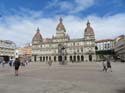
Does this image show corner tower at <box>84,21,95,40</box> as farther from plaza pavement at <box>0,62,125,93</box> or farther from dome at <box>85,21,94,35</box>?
plaza pavement at <box>0,62,125,93</box>

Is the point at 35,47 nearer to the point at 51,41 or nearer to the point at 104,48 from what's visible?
the point at 51,41

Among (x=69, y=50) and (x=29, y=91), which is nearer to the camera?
(x=29, y=91)

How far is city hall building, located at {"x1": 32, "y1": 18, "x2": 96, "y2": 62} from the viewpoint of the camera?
124 meters

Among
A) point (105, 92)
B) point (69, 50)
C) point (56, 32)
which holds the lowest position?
point (105, 92)

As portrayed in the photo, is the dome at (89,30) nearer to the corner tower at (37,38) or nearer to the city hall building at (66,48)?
the city hall building at (66,48)

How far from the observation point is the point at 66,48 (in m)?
128

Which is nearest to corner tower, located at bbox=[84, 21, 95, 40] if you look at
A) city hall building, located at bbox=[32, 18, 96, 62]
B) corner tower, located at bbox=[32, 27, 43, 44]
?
city hall building, located at bbox=[32, 18, 96, 62]

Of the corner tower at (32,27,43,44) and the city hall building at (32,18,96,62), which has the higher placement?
the corner tower at (32,27,43,44)

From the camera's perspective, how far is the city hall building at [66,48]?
405ft

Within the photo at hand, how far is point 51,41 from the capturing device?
131625mm

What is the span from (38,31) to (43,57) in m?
19.8

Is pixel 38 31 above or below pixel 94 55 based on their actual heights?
above

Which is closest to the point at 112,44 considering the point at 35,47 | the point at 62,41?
the point at 62,41

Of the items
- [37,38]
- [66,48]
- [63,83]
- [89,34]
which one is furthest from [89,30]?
[63,83]
